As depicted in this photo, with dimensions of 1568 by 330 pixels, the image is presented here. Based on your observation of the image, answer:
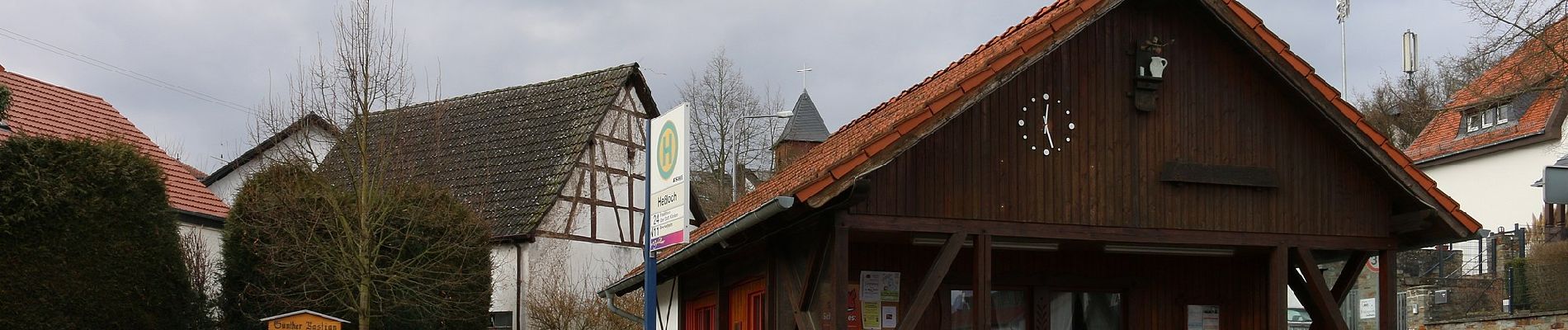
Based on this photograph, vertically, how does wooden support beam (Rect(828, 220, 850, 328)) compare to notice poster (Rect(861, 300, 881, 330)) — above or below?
above

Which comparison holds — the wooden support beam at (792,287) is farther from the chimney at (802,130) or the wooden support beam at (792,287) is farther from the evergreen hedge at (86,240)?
the chimney at (802,130)

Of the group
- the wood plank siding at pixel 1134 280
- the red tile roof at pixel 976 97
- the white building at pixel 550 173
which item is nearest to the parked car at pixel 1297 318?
the wood plank siding at pixel 1134 280

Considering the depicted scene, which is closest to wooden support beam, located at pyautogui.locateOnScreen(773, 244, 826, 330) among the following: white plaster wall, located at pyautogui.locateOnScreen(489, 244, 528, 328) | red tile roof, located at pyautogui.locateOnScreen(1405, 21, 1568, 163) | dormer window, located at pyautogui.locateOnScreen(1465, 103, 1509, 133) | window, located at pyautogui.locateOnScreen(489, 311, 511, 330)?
red tile roof, located at pyautogui.locateOnScreen(1405, 21, 1568, 163)

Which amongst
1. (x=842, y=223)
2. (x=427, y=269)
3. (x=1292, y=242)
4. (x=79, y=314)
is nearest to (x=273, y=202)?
(x=427, y=269)

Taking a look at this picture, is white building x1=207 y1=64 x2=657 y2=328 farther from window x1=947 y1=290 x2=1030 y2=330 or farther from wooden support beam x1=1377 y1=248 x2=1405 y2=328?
wooden support beam x1=1377 y1=248 x2=1405 y2=328

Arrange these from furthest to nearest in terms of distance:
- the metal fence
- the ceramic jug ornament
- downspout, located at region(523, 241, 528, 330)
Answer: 1. downspout, located at region(523, 241, 528, 330)
2. the metal fence
3. the ceramic jug ornament

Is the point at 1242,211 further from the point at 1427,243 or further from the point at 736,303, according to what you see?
the point at 736,303

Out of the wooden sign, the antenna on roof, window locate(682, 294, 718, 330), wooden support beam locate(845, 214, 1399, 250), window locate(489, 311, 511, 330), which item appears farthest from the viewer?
the antenna on roof

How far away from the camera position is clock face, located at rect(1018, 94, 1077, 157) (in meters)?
13.4

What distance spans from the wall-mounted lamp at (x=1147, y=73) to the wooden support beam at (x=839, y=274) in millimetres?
3151

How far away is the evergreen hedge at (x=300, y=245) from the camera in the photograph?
2281cm

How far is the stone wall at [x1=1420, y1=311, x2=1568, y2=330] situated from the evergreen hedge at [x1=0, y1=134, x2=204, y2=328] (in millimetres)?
17805

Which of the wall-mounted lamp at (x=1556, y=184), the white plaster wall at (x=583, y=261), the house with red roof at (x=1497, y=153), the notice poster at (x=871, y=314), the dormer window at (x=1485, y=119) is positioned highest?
the dormer window at (x=1485, y=119)

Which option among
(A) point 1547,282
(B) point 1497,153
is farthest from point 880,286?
(B) point 1497,153
